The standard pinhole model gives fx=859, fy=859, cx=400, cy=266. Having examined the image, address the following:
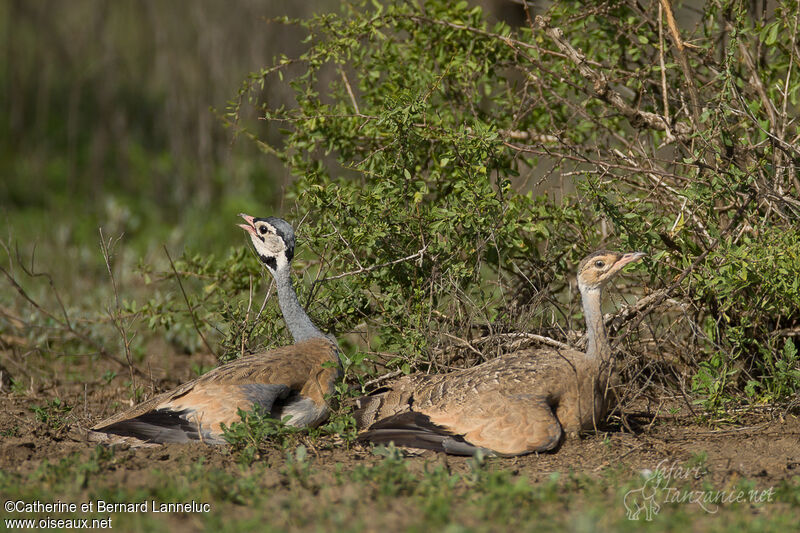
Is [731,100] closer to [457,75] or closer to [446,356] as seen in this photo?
[457,75]

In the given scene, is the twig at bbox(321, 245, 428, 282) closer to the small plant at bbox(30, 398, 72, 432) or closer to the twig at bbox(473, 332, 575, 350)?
the twig at bbox(473, 332, 575, 350)

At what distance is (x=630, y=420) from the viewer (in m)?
5.29

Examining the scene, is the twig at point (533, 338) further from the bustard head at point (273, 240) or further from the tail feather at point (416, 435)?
the bustard head at point (273, 240)

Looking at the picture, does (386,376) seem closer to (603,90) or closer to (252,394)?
(252,394)

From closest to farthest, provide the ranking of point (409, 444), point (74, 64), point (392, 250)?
point (409, 444)
point (392, 250)
point (74, 64)

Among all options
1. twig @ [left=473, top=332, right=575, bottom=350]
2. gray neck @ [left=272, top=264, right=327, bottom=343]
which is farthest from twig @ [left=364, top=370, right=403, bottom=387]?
twig @ [left=473, top=332, right=575, bottom=350]

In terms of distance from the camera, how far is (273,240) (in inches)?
221

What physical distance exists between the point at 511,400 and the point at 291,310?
1676 millimetres

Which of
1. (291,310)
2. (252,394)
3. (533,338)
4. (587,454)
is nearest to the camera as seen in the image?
(587,454)

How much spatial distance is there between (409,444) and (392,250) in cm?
141

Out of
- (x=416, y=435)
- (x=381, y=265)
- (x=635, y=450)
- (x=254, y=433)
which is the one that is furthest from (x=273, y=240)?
(x=635, y=450)

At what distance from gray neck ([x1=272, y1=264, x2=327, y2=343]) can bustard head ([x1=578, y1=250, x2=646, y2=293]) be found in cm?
171

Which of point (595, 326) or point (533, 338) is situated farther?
point (533, 338)

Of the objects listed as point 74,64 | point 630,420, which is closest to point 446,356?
point 630,420
